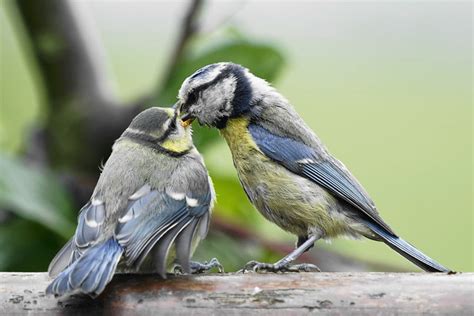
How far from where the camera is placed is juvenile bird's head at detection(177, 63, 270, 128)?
8.39 ft

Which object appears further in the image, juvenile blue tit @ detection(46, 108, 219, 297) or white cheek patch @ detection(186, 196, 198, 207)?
white cheek patch @ detection(186, 196, 198, 207)

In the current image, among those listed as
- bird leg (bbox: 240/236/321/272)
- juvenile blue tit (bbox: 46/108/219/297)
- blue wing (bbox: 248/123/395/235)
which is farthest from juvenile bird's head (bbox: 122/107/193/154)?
bird leg (bbox: 240/236/321/272)

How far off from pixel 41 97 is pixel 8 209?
2.79 feet

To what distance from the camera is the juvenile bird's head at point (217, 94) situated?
8.39 ft

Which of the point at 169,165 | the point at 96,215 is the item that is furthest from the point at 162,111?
the point at 96,215

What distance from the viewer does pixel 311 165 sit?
257 cm

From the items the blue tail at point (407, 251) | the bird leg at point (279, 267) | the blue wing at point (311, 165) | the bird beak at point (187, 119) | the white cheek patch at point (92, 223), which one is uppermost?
the bird beak at point (187, 119)

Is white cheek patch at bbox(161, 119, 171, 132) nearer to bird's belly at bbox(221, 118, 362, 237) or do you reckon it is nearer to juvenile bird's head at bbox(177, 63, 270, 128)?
juvenile bird's head at bbox(177, 63, 270, 128)

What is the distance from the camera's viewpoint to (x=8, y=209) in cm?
355

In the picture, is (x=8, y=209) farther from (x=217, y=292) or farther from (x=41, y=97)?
(x=217, y=292)

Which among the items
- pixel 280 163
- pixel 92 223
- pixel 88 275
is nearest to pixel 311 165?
pixel 280 163

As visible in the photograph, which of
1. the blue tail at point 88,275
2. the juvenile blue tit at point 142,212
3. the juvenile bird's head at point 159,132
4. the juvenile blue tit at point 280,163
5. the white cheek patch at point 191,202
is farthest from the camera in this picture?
the juvenile blue tit at point 280,163

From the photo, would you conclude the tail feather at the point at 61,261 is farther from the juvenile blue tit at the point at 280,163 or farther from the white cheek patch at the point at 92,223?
the juvenile blue tit at the point at 280,163

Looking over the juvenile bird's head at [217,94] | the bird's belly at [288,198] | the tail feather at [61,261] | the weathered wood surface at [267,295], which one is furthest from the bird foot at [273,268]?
the juvenile bird's head at [217,94]
